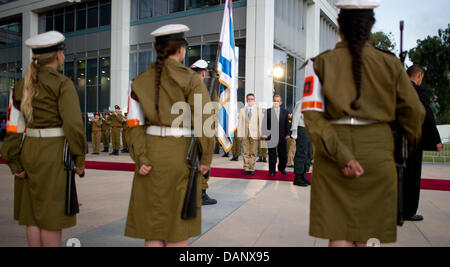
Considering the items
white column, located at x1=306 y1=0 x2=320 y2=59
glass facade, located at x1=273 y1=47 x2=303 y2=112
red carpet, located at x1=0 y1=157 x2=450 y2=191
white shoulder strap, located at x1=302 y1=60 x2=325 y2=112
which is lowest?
red carpet, located at x1=0 y1=157 x2=450 y2=191

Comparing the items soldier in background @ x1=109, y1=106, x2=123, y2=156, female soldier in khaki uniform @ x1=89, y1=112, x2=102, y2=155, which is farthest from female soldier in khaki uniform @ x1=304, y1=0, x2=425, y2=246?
female soldier in khaki uniform @ x1=89, y1=112, x2=102, y2=155

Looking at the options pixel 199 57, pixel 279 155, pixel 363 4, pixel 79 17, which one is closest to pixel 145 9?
pixel 199 57

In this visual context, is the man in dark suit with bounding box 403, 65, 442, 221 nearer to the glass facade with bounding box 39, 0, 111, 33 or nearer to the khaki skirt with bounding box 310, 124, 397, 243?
the khaki skirt with bounding box 310, 124, 397, 243

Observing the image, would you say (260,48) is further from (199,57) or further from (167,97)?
(167,97)

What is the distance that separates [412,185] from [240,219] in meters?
2.25

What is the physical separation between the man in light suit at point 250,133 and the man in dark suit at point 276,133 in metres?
0.32

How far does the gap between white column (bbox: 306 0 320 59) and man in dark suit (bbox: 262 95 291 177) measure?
1284 centimetres

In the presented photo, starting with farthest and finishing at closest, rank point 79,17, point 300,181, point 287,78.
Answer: point 79,17 < point 287,78 < point 300,181

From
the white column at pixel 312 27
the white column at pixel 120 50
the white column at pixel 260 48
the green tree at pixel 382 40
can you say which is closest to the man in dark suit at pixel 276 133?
the white column at pixel 260 48

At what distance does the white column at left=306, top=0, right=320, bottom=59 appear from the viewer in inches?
790

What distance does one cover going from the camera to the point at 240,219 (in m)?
4.42

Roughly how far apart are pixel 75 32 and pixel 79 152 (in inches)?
898
